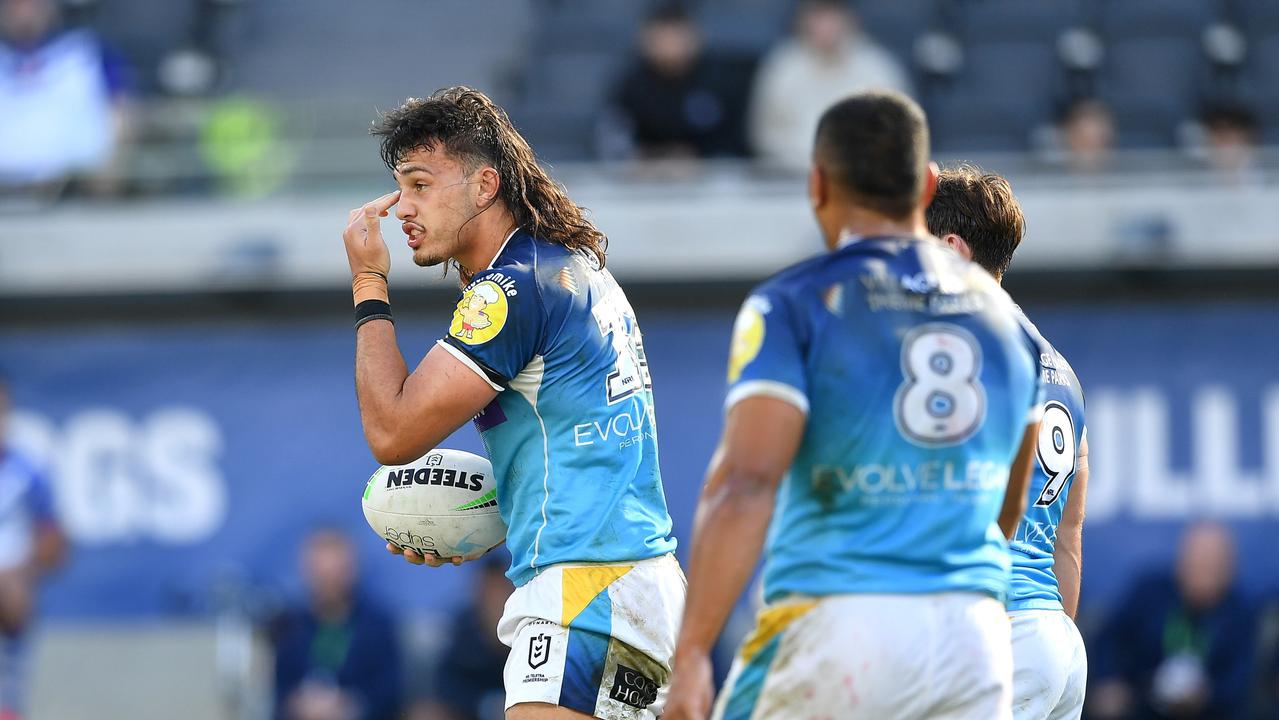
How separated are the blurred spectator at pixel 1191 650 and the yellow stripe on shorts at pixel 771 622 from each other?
309 inches

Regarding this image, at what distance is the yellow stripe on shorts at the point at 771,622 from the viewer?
13.9 feet

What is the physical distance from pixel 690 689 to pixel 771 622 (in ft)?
1.17

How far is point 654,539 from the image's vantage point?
538 centimetres

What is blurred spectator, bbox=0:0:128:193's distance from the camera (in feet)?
43.5

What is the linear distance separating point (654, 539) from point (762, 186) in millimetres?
7755

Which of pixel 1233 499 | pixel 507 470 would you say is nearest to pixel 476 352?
pixel 507 470

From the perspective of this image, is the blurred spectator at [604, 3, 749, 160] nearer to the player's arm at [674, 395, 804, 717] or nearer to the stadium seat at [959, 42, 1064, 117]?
the stadium seat at [959, 42, 1064, 117]

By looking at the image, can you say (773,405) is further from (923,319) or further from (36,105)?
(36,105)

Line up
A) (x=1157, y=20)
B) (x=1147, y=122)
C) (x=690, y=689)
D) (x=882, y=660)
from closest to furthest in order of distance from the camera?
(x=690, y=689) < (x=882, y=660) < (x=1147, y=122) < (x=1157, y=20)

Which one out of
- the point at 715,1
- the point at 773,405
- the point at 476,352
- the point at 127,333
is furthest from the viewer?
the point at 715,1

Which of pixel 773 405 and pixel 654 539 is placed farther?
pixel 654 539

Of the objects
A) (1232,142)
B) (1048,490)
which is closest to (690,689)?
(1048,490)

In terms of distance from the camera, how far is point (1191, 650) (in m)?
11.6

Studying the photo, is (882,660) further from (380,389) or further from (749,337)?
(380,389)
